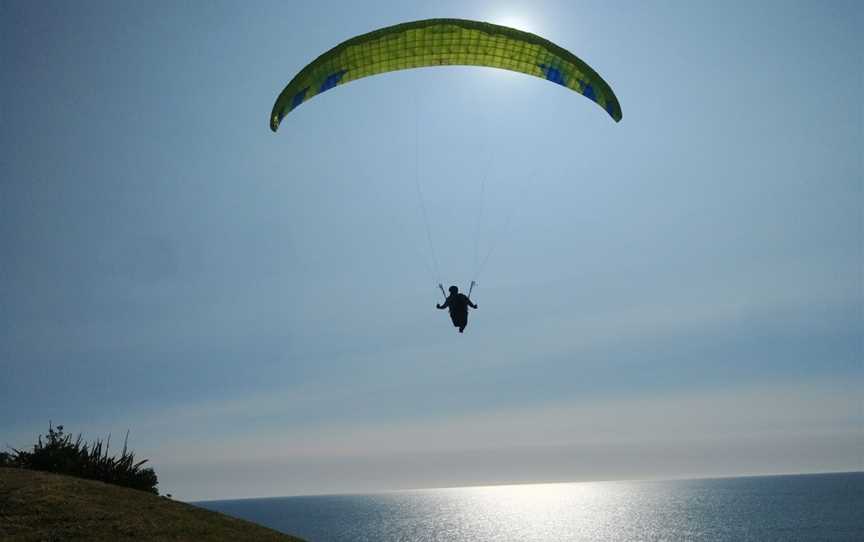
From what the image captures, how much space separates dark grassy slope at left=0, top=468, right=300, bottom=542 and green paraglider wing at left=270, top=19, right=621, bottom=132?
10.9 meters

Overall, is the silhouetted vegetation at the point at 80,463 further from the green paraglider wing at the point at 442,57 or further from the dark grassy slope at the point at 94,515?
the green paraglider wing at the point at 442,57

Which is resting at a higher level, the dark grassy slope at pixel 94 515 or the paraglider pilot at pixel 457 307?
the paraglider pilot at pixel 457 307

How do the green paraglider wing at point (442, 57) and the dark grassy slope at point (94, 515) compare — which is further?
the green paraglider wing at point (442, 57)

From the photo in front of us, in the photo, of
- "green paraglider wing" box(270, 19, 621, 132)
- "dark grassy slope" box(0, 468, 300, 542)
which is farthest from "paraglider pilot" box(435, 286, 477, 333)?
"dark grassy slope" box(0, 468, 300, 542)

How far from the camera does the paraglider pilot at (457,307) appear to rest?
16.6m

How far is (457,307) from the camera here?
1662 cm

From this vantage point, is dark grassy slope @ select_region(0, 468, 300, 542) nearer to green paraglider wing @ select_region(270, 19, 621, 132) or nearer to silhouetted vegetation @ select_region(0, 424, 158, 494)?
silhouetted vegetation @ select_region(0, 424, 158, 494)

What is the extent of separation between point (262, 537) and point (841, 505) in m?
247

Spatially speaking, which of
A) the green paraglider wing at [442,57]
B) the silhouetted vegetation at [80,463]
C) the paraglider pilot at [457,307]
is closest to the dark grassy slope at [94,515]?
the silhouetted vegetation at [80,463]

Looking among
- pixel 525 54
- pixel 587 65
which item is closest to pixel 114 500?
pixel 525 54

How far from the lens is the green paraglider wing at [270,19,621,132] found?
49.7 ft

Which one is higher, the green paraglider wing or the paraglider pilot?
the green paraglider wing

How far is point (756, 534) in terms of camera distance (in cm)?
12756

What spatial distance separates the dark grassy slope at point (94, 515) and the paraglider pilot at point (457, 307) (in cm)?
821
